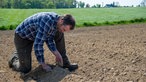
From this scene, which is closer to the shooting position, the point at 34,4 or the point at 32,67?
the point at 32,67

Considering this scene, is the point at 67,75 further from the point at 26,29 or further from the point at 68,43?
the point at 68,43

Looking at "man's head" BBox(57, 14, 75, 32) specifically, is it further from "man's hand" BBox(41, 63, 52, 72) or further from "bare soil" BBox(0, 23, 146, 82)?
"bare soil" BBox(0, 23, 146, 82)

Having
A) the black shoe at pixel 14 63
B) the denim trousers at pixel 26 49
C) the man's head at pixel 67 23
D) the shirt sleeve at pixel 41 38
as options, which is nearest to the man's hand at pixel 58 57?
the denim trousers at pixel 26 49

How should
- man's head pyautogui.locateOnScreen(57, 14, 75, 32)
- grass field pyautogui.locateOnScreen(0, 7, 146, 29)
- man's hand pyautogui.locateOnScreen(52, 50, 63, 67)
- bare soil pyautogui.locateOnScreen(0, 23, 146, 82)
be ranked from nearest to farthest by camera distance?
man's head pyautogui.locateOnScreen(57, 14, 75, 32), bare soil pyautogui.locateOnScreen(0, 23, 146, 82), man's hand pyautogui.locateOnScreen(52, 50, 63, 67), grass field pyautogui.locateOnScreen(0, 7, 146, 29)

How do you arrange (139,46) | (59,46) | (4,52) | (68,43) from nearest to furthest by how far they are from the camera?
(59,46) < (139,46) < (4,52) < (68,43)

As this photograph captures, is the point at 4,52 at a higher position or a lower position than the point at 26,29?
lower

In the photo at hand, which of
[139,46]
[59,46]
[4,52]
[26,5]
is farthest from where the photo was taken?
[26,5]

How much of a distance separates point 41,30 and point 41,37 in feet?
0.40

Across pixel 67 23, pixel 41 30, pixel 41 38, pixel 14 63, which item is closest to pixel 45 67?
pixel 41 38

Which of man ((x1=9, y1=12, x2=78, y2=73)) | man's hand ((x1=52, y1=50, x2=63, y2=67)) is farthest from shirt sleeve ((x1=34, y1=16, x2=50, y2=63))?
man's hand ((x1=52, y1=50, x2=63, y2=67))

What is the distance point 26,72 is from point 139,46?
10.3 ft

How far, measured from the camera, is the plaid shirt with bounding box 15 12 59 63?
551 centimetres

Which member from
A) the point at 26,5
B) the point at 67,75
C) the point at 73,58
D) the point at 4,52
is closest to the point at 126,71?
the point at 67,75

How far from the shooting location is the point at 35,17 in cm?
589
